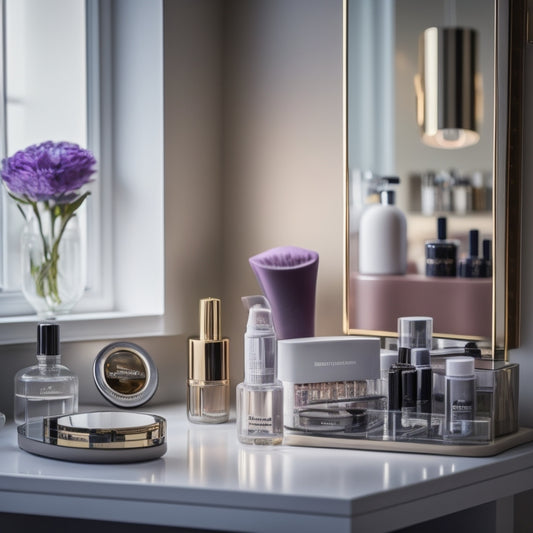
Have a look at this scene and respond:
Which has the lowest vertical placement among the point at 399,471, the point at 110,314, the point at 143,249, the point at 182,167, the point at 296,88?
the point at 399,471

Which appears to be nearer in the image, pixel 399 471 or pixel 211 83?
pixel 399 471

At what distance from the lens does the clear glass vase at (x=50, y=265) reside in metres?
1.57

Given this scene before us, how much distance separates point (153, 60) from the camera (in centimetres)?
166

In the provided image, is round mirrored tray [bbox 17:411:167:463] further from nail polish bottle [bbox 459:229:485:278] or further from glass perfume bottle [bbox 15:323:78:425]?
nail polish bottle [bbox 459:229:485:278]

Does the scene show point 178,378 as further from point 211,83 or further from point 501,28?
point 501,28

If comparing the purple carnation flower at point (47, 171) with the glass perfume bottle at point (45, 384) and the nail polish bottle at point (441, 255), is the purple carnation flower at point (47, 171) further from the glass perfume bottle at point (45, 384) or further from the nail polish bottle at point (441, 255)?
the nail polish bottle at point (441, 255)

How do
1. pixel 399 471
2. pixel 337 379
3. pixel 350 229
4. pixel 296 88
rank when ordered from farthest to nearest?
pixel 296 88, pixel 350 229, pixel 337 379, pixel 399 471

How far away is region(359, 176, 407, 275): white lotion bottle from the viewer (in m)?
1.44

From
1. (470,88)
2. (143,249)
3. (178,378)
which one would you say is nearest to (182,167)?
(143,249)

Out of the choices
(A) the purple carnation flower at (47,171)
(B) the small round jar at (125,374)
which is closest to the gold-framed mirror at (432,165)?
(B) the small round jar at (125,374)

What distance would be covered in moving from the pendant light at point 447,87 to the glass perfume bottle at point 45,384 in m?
0.68

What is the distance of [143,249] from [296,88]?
43 centimetres

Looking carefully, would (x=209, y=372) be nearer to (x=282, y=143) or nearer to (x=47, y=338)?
(x=47, y=338)

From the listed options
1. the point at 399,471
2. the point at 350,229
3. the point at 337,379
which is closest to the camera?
the point at 399,471
